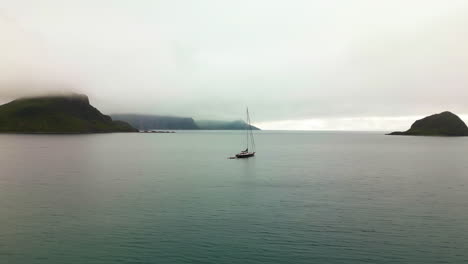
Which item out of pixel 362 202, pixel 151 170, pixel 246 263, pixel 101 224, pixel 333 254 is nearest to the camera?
pixel 246 263

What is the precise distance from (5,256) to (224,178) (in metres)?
67.3

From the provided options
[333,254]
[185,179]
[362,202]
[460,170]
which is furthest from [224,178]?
[460,170]

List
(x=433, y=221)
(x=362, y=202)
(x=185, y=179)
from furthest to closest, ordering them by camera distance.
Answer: (x=185, y=179)
(x=362, y=202)
(x=433, y=221)

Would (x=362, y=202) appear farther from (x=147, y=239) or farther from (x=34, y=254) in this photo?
(x=34, y=254)

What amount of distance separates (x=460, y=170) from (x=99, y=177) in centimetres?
12740

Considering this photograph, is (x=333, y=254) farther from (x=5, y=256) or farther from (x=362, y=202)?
(x=5, y=256)

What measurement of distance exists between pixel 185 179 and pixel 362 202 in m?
49.8

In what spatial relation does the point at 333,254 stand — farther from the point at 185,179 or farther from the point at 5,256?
the point at 185,179

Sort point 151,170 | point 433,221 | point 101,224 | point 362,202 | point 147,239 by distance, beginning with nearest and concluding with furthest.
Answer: point 147,239 < point 101,224 < point 433,221 < point 362,202 < point 151,170

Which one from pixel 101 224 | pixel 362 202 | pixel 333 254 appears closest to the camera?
pixel 333 254

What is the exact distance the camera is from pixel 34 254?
125 feet

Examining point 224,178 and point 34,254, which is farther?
point 224,178

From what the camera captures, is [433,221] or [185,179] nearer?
[433,221]

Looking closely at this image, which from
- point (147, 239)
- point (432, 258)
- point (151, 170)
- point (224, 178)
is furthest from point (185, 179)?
point (432, 258)
